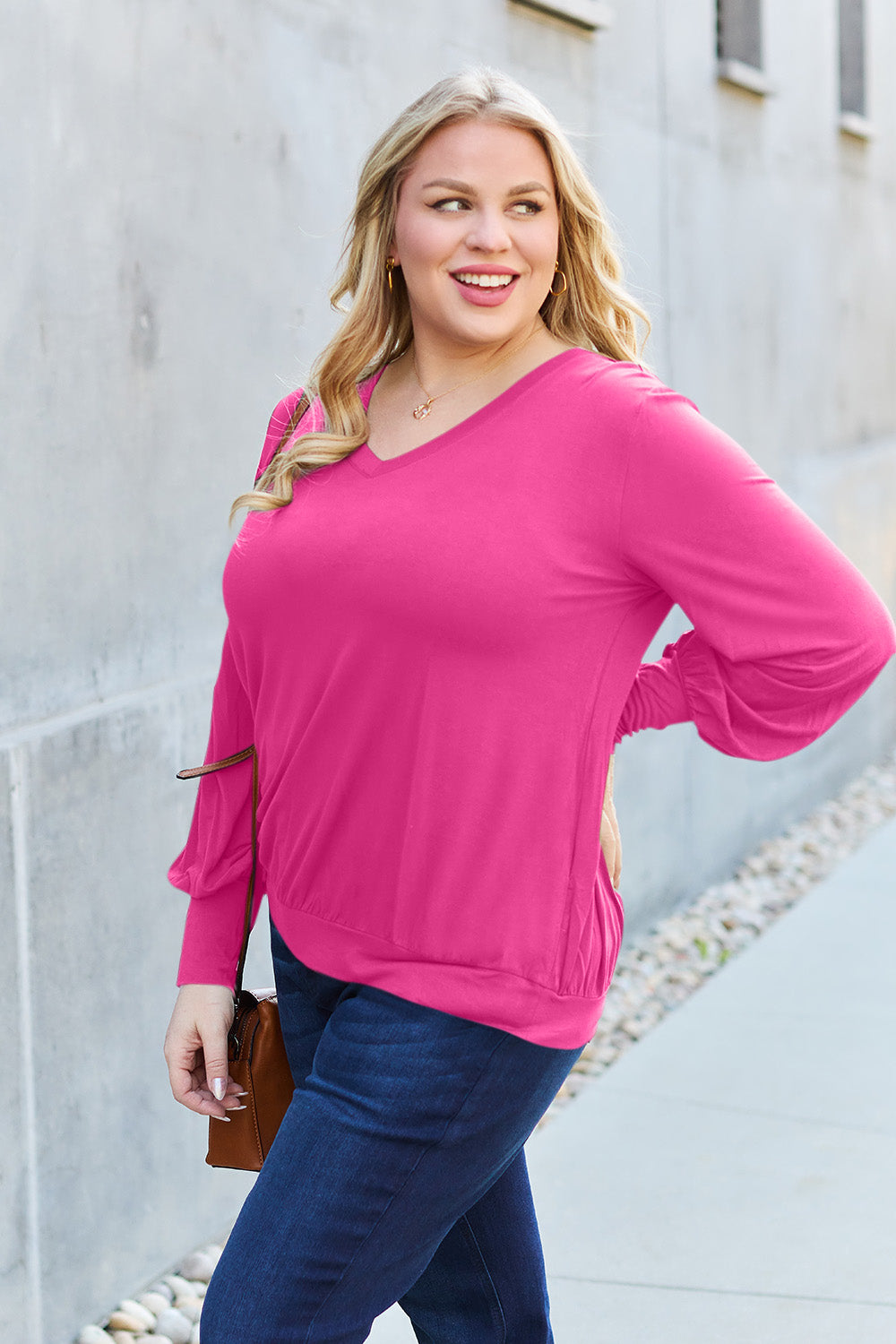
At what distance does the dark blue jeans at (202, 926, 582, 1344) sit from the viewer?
1.59m

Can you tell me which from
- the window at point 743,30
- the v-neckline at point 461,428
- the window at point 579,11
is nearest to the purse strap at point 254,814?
the v-neckline at point 461,428

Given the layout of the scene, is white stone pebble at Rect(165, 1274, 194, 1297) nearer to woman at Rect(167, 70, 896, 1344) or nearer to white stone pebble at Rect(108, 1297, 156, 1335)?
white stone pebble at Rect(108, 1297, 156, 1335)

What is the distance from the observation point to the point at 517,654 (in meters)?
1.64

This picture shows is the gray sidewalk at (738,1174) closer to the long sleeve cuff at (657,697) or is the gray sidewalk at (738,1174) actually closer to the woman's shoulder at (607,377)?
the long sleeve cuff at (657,697)

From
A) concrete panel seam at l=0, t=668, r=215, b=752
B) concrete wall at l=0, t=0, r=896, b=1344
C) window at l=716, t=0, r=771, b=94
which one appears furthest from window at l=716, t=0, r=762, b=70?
concrete panel seam at l=0, t=668, r=215, b=752

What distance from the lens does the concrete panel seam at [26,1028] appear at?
8.73 feet

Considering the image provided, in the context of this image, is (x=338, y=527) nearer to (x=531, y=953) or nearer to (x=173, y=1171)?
(x=531, y=953)

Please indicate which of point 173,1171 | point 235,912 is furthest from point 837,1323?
point 235,912

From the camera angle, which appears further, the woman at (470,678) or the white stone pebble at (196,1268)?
the white stone pebble at (196,1268)

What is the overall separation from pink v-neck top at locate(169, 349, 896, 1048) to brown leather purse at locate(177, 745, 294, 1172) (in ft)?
0.61

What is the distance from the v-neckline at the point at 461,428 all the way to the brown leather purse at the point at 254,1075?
421 mm

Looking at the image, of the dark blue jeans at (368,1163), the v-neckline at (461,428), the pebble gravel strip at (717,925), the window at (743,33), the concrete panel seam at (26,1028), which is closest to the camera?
the dark blue jeans at (368,1163)

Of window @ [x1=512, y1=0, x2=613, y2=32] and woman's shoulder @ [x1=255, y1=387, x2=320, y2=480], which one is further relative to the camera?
window @ [x1=512, y1=0, x2=613, y2=32]

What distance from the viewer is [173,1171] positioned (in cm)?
317
